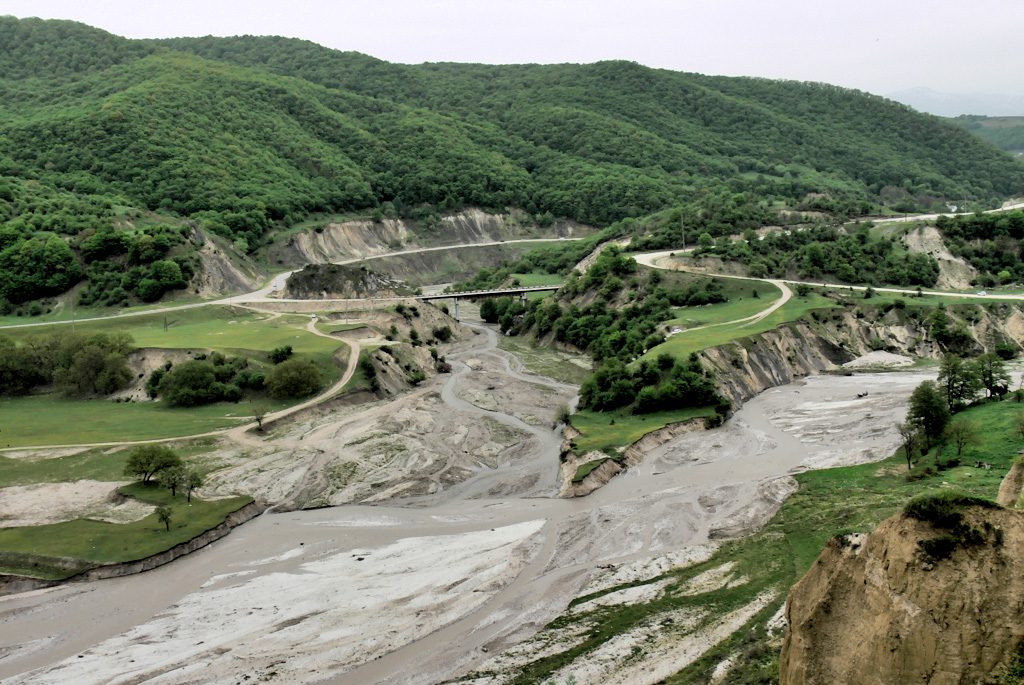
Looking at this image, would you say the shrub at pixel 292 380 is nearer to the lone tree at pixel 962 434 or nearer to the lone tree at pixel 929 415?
the lone tree at pixel 929 415

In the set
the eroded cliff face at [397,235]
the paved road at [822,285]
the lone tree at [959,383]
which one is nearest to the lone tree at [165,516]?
the lone tree at [959,383]

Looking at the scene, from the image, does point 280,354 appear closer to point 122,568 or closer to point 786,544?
point 122,568

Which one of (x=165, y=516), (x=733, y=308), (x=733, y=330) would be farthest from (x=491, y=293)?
(x=165, y=516)

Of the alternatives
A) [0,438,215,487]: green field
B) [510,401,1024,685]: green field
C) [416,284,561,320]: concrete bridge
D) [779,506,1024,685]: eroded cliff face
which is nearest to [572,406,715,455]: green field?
[510,401,1024,685]: green field

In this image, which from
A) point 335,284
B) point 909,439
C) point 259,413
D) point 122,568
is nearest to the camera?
point 122,568

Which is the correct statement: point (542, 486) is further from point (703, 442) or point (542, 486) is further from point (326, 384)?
point (326, 384)
